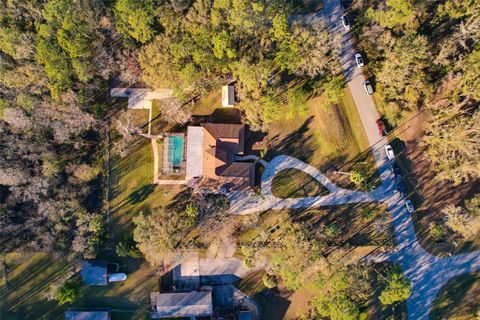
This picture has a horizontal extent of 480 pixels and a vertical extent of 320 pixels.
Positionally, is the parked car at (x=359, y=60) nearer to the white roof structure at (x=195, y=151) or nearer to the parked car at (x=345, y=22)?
the parked car at (x=345, y=22)

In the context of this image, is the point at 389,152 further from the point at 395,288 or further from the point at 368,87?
the point at 395,288

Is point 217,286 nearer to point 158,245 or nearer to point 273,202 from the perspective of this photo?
point 158,245

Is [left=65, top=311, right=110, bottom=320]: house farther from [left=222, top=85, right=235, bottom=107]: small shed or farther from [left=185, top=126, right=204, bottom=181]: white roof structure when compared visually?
[left=222, top=85, right=235, bottom=107]: small shed

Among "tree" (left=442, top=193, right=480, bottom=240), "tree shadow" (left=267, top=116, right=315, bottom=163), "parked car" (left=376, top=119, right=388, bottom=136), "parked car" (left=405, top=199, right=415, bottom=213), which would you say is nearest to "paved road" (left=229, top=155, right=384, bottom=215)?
"tree shadow" (left=267, top=116, right=315, bottom=163)

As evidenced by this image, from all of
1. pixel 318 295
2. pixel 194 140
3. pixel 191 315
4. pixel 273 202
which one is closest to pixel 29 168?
pixel 194 140

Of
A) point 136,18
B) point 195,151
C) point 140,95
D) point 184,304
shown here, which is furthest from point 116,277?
point 136,18
